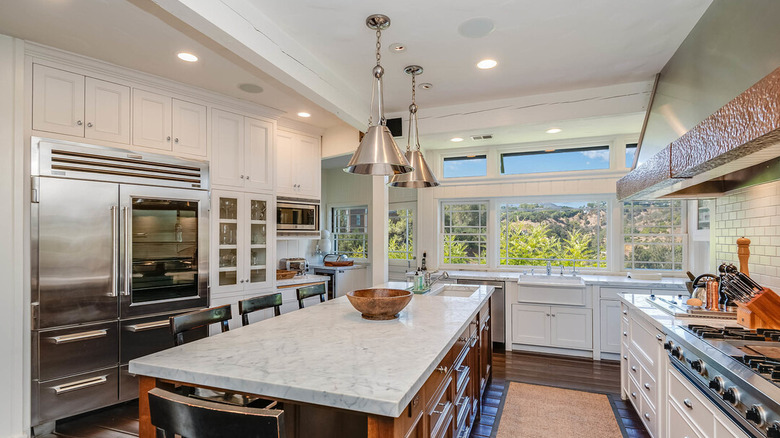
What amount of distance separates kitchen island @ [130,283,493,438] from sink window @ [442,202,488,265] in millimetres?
2782

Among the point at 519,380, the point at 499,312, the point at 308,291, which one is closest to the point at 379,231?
the point at 308,291

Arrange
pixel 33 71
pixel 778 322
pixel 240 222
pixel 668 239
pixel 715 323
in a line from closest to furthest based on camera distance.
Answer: pixel 778 322 < pixel 715 323 < pixel 33 71 < pixel 240 222 < pixel 668 239

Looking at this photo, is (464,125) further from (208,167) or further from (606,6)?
(208,167)

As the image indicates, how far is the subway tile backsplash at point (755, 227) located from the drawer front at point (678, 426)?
99cm

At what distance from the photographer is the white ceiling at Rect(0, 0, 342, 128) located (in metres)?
2.12

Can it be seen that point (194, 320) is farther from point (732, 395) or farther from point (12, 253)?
point (732, 395)

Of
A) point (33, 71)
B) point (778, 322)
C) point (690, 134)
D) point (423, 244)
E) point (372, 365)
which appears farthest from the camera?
point (423, 244)

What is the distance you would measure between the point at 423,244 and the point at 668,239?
282cm

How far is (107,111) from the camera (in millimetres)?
2873

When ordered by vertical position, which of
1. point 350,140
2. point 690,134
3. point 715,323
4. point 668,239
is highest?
point 350,140

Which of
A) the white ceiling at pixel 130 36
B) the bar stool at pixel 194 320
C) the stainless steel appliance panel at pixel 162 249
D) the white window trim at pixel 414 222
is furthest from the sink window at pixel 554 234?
the bar stool at pixel 194 320

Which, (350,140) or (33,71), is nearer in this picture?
(33,71)

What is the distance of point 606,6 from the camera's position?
214cm

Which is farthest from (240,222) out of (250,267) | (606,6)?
(606,6)
